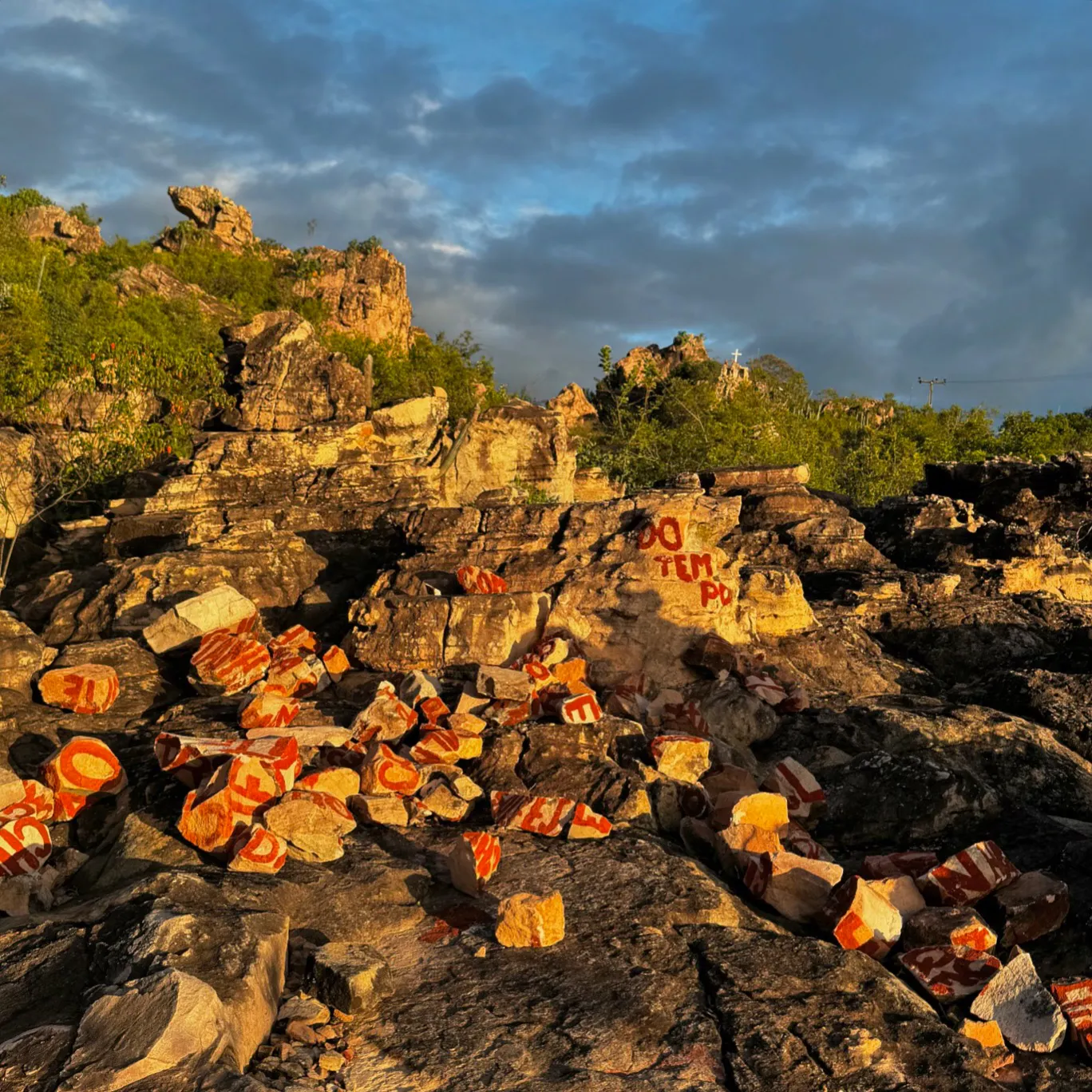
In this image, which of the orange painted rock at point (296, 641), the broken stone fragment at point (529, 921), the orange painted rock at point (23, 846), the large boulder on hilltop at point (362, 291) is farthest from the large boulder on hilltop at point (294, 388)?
the large boulder on hilltop at point (362, 291)

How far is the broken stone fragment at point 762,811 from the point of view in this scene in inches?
200

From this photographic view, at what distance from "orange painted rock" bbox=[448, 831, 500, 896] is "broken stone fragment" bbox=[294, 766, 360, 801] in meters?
1.11

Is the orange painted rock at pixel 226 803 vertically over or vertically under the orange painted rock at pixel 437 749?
under

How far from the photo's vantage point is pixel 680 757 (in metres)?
5.95

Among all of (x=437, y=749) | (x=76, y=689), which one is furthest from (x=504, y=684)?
(x=76, y=689)

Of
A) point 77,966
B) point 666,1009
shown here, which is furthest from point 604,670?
point 77,966

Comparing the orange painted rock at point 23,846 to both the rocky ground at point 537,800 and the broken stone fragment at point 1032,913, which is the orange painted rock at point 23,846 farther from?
the broken stone fragment at point 1032,913

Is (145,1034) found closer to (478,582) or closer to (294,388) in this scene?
(478,582)

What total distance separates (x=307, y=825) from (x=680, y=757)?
94.5 inches

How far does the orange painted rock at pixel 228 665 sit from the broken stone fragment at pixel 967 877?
5.26m

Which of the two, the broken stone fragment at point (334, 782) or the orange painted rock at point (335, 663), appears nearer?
the broken stone fragment at point (334, 782)

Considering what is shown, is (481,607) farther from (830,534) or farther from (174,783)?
(830,534)

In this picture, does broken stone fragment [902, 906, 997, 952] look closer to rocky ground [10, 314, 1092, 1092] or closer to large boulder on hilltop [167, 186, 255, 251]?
rocky ground [10, 314, 1092, 1092]

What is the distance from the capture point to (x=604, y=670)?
25.2ft
